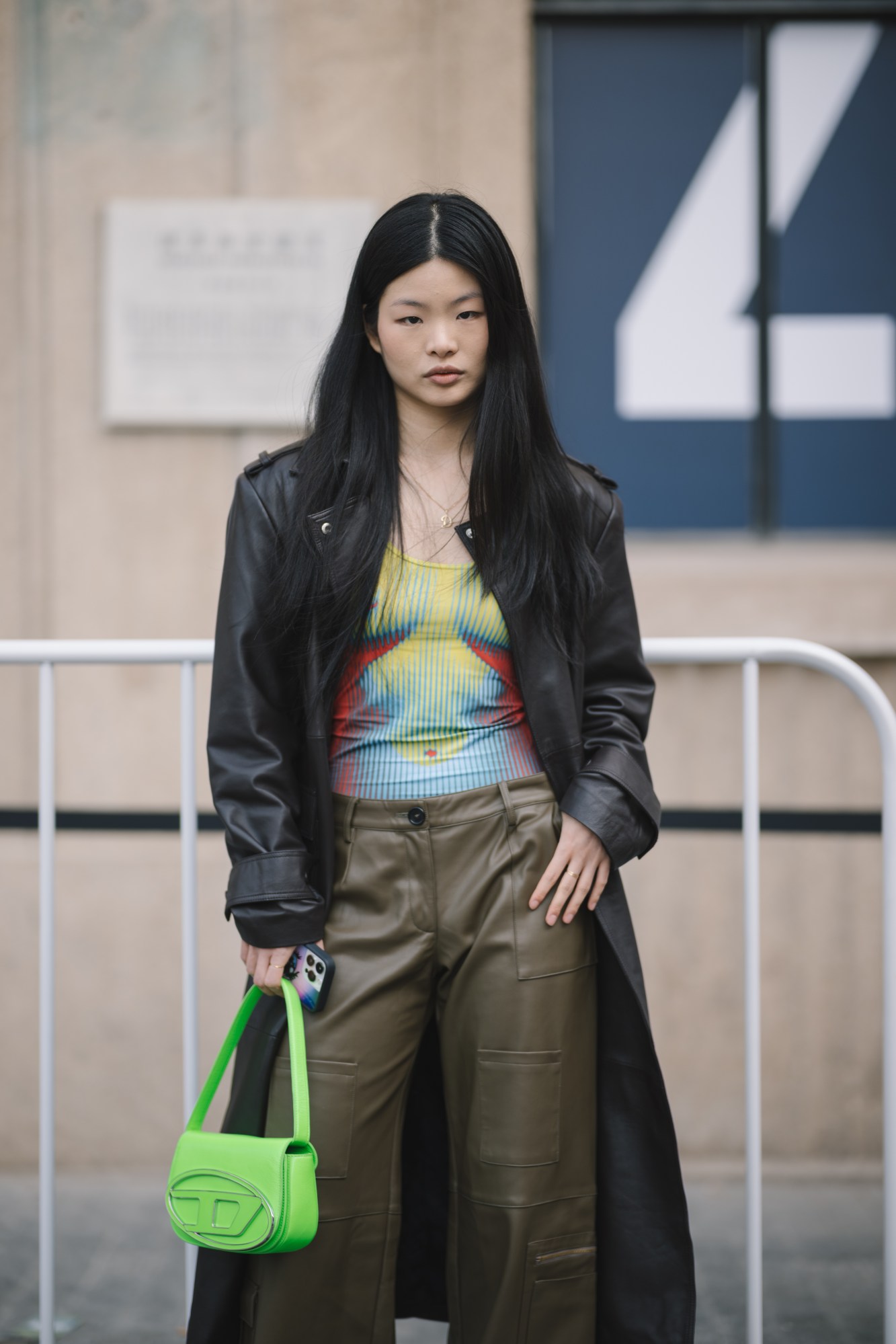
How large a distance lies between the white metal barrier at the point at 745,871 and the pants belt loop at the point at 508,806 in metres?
0.56

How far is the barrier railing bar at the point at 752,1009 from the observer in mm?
2191

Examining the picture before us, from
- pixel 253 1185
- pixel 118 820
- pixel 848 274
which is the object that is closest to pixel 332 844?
pixel 253 1185

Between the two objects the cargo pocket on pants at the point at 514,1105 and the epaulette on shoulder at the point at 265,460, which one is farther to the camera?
the epaulette on shoulder at the point at 265,460

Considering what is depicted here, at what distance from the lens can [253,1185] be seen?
170cm

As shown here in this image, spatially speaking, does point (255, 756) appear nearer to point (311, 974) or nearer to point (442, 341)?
point (311, 974)

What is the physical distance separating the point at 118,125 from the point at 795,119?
2114 millimetres

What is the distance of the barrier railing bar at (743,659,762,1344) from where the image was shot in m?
2.19

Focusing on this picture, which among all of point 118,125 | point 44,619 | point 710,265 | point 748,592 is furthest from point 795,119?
point 44,619

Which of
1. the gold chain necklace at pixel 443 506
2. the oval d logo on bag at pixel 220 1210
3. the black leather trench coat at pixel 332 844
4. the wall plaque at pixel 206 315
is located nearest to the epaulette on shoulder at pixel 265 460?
the black leather trench coat at pixel 332 844

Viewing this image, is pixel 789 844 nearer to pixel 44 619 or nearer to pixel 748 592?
pixel 748 592

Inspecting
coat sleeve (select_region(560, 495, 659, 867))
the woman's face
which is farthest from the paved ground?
the woman's face

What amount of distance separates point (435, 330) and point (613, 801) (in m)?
0.75

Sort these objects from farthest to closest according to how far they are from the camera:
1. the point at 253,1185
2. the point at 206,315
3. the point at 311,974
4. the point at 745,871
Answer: the point at 206,315 → the point at 745,871 → the point at 311,974 → the point at 253,1185

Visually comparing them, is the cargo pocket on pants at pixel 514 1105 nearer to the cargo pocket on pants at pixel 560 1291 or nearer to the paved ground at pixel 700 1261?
the cargo pocket on pants at pixel 560 1291
